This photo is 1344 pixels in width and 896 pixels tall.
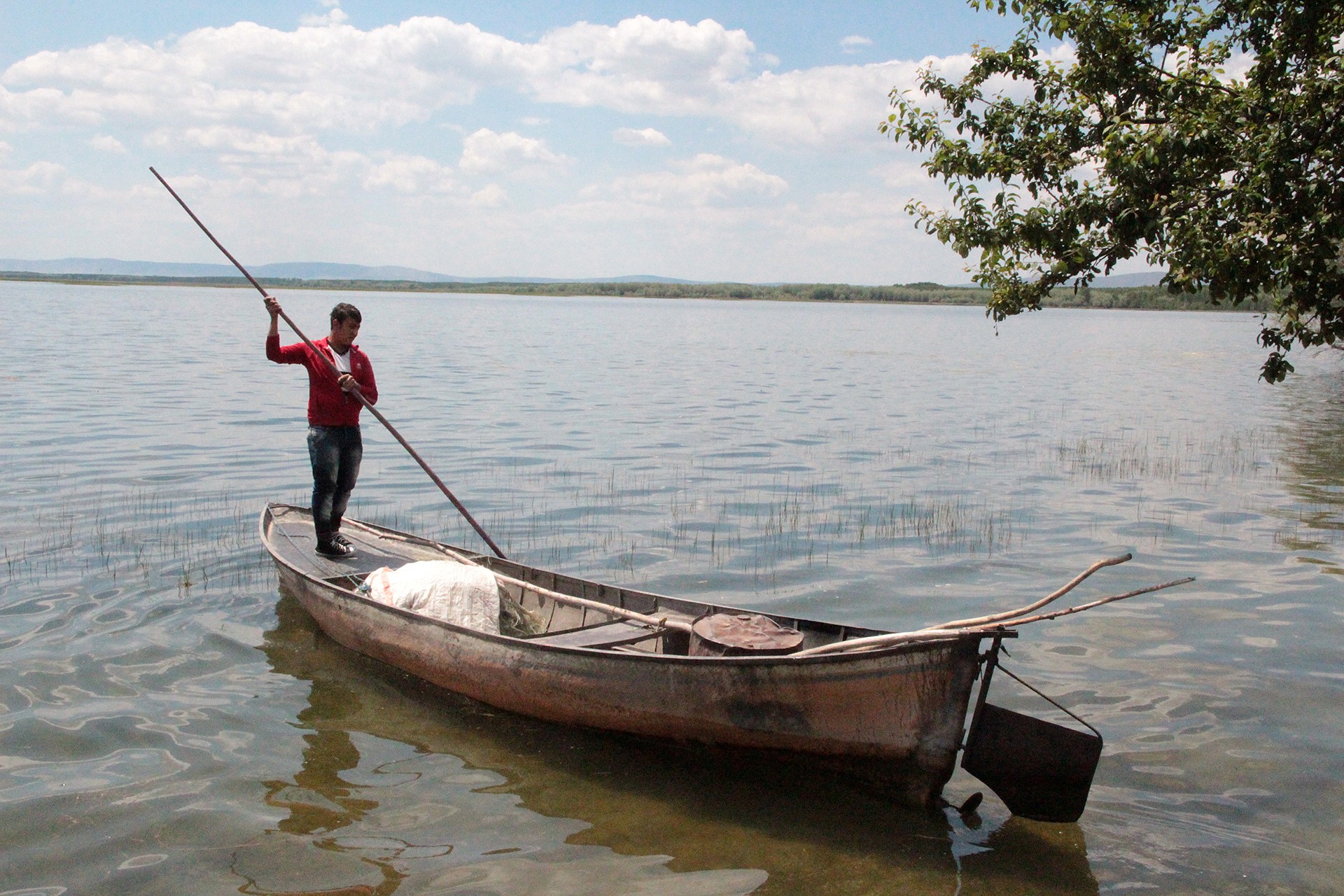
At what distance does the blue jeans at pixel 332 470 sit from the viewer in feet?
29.7

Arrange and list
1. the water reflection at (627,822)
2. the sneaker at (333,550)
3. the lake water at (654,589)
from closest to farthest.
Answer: the water reflection at (627,822), the lake water at (654,589), the sneaker at (333,550)

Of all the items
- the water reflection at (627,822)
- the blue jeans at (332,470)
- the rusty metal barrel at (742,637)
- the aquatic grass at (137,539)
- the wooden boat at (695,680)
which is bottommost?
the water reflection at (627,822)

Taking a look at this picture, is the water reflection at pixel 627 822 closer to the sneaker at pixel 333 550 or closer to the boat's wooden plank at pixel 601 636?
the boat's wooden plank at pixel 601 636

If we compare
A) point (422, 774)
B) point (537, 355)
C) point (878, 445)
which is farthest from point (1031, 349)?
point (422, 774)

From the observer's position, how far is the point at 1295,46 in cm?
678

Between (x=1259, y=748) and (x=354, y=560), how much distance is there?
7775mm

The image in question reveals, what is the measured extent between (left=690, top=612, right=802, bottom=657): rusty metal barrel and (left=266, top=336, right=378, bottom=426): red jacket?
12.8ft

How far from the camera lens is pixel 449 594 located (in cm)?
776

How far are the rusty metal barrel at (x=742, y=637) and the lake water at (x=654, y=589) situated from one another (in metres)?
0.77

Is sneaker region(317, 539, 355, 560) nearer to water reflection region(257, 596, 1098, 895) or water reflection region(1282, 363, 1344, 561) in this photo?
water reflection region(257, 596, 1098, 895)

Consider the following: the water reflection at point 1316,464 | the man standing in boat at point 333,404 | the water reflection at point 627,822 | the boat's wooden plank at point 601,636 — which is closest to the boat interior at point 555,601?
the boat's wooden plank at point 601,636

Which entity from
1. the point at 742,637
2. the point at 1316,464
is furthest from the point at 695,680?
the point at 1316,464

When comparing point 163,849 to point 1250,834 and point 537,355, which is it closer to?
point 1250,834

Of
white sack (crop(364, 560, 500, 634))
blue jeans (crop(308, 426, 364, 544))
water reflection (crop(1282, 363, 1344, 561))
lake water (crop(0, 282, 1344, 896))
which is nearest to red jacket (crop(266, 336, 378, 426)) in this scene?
blue jeans (crop(308, 426, 364, 544))
